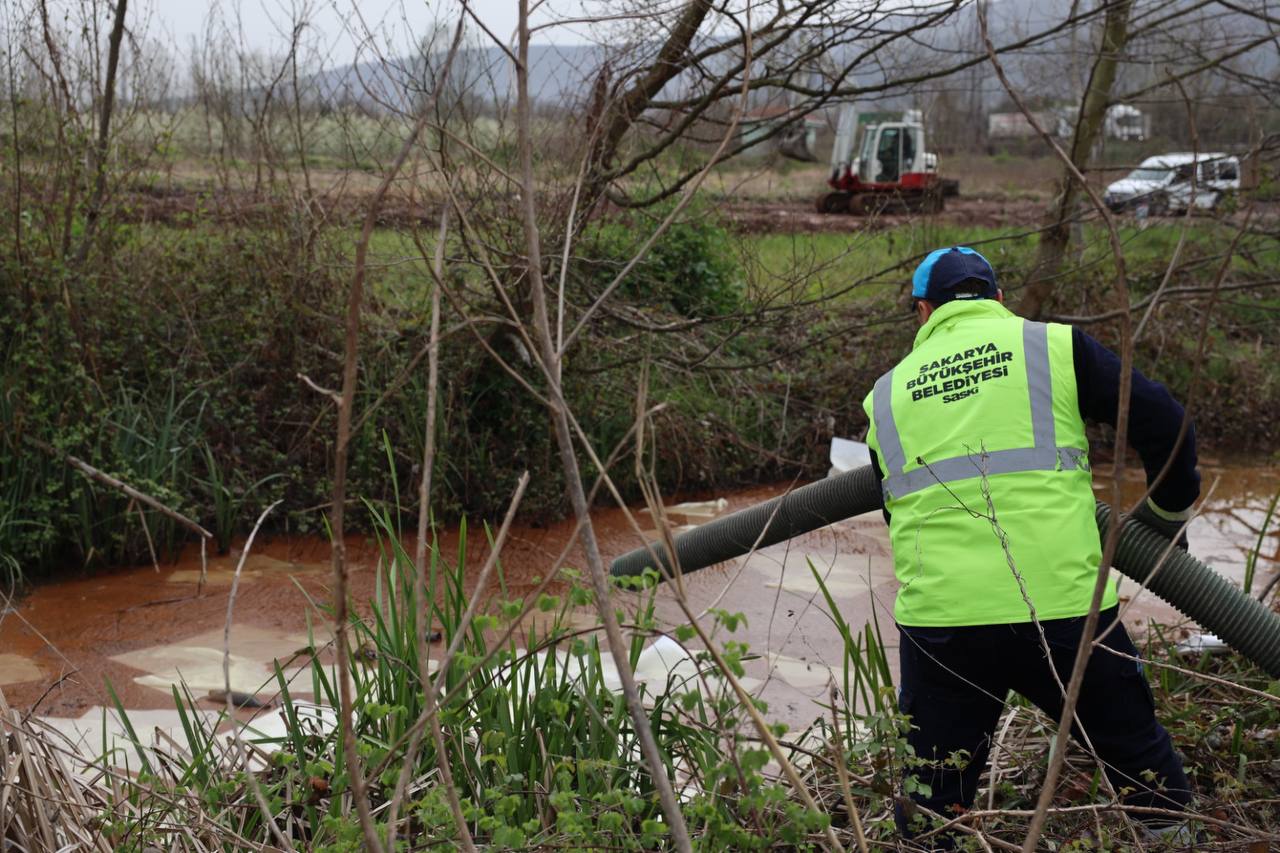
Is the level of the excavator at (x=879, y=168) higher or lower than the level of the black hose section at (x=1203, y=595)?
higher

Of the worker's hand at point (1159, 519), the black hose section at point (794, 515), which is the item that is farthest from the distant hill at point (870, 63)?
the worker's hand at point (1159, 519)

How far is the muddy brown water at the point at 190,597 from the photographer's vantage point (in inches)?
200

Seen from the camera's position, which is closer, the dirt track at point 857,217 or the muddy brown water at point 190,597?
the muddy brown water at point 190,597

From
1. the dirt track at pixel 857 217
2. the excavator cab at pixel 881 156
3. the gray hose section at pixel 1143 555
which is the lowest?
the gray hose section at pixel 1143 555

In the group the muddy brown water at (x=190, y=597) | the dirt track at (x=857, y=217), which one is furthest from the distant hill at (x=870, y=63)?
the muddy brown water at (x=190, y=597)

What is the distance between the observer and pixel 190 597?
615cm

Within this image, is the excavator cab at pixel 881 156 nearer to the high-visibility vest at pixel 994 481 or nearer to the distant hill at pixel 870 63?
the distant hill at pixel 870 63

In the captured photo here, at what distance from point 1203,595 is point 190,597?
478 cm

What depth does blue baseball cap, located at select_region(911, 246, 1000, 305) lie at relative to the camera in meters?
3.24

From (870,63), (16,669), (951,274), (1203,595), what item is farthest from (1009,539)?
(870,63)

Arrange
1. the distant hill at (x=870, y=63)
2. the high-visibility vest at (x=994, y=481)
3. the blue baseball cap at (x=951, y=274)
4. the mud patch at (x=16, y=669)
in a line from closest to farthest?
the high-visibility vest at (x=994, y=481), the blue baseball cap at (x=951, y=274), the mud patch at (x=16, y=669), the distant hill at (x=870, y=63)

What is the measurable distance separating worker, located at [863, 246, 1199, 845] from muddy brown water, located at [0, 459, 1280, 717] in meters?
2.22

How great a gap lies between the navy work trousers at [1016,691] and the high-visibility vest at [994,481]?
62mm

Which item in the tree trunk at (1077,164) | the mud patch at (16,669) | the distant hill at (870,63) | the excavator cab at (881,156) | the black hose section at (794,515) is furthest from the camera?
the excavator cab at (881,156)
